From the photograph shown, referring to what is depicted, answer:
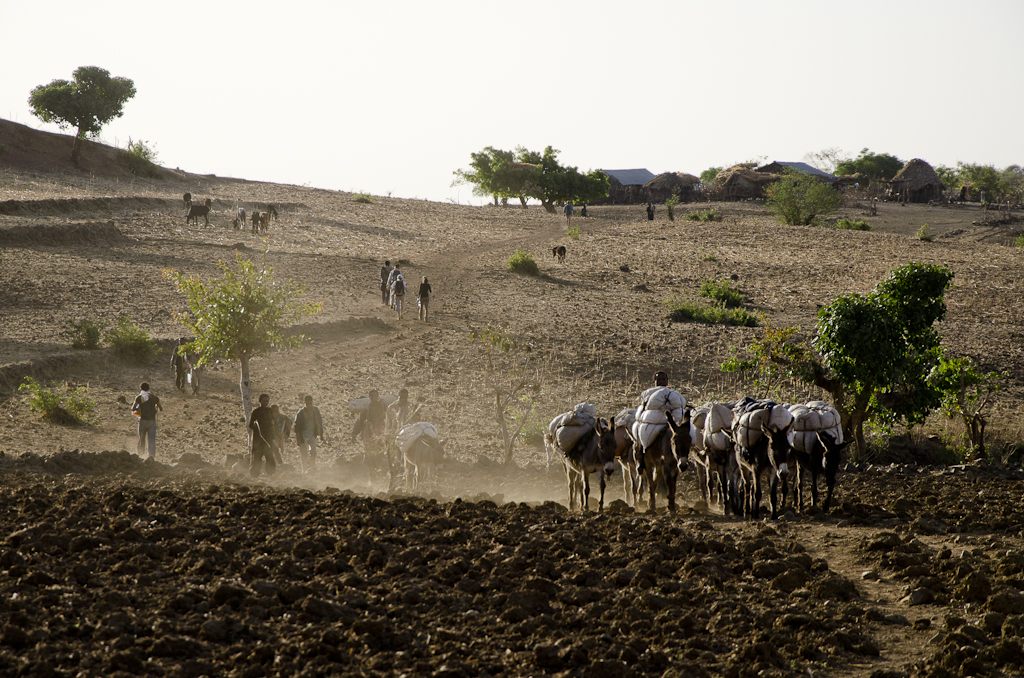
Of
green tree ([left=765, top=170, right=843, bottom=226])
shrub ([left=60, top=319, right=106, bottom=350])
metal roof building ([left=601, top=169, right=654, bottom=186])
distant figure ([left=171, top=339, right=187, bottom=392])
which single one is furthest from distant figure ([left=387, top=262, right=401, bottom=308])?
metal roof building ([left=601, top=169, right=654, bottom=186])

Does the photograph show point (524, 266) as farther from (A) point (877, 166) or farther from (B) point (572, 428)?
(A) point (877, 166)

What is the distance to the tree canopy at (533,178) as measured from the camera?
74338 mm

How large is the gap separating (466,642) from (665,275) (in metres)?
31.8

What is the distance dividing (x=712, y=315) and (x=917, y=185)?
59.7 m

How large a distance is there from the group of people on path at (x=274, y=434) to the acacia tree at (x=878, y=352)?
824 centimetres

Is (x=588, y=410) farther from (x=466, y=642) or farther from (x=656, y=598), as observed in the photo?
(x=466, y=642)

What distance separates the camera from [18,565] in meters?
7.38

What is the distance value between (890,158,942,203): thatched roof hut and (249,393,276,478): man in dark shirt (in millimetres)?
74969

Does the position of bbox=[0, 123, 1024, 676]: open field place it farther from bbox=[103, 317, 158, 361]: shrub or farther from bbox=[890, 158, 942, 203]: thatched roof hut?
bbox=[890, 158, 942, 203]: thatched roof hut

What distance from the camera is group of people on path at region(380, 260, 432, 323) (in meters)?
27.0

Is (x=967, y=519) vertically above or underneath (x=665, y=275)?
underneath

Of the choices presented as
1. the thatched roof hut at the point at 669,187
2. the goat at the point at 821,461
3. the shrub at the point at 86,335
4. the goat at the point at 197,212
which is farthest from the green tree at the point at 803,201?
the goat at the point at 821,461

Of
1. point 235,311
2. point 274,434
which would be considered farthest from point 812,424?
point 235,311

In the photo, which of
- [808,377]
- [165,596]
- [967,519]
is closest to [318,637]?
[165,596]
